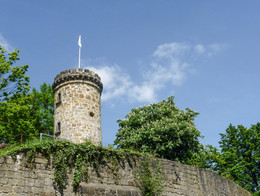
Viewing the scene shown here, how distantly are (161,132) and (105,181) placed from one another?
12358mm

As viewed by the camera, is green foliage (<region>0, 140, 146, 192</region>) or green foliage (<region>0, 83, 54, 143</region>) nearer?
green foliage (<region>0, 140, 146, 192</region>)

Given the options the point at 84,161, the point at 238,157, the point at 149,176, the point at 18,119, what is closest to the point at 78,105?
the point at 18,119

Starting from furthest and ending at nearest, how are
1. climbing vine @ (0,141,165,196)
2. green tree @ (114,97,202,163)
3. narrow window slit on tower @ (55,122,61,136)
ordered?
green tree @ (114,97,202,163) < narrow window slit on tower @ (55,122,61,136) < climbing vine @ (0,141,165,196)

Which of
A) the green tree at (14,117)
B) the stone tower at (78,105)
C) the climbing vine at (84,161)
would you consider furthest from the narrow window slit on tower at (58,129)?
the climbing vine at (84,161)

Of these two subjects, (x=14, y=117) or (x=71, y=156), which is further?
(x=14, y=117)

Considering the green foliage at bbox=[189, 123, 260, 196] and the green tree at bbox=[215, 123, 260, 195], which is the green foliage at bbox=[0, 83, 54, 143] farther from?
the green tree at bbox=[215, 123, 260, 195]

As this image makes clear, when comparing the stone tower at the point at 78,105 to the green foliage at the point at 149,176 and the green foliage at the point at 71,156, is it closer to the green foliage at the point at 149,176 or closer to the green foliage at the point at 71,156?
the green foliage at the point at 149,176

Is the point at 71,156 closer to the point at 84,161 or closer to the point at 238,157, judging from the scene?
the point at 84,161

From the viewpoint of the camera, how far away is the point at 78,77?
2152cm

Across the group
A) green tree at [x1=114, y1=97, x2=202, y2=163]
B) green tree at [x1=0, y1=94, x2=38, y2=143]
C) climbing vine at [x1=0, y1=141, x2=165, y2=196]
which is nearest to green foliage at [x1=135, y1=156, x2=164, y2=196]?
climbing vine at [x1=0, y1=141, x2=165, y2=196]

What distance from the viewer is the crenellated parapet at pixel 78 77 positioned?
21.5 m

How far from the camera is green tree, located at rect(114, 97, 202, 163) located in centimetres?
2370

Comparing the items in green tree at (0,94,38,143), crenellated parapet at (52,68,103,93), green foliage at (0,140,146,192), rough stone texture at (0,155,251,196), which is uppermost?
crenellated parapet at (52,68,103,93)

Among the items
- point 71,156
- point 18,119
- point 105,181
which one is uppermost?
point 18,119
